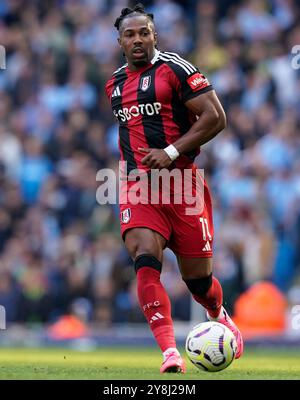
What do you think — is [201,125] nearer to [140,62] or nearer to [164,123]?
[164,123]

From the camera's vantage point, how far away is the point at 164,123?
8.79 metres

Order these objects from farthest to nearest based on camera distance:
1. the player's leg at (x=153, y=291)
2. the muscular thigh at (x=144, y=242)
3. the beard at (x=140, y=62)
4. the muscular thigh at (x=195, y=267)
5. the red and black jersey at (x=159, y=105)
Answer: the muscular thigh at (x=195, y=267), the beard at (x=140, y=62), the red and black jersey at (x=159, y=105), the muscular thigh at (x=144, y=242), the player's leg at (x=153, y=291)

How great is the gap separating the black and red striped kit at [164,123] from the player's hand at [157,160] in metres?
0.23

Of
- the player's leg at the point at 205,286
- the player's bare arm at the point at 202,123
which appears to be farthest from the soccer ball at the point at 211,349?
the player's bare arm at the point at 202,123

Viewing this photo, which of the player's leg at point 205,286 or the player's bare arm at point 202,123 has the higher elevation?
the player's bare arm at point 202,123

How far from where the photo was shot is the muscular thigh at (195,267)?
8.94 metres

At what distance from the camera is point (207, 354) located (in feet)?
27.3

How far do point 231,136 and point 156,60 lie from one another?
7860 mm

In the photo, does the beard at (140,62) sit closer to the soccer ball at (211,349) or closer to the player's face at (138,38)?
the player's face at (138,38)

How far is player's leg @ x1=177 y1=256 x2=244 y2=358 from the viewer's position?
29.4ft

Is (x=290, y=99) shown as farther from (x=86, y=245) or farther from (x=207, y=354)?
(x=207, y=354)

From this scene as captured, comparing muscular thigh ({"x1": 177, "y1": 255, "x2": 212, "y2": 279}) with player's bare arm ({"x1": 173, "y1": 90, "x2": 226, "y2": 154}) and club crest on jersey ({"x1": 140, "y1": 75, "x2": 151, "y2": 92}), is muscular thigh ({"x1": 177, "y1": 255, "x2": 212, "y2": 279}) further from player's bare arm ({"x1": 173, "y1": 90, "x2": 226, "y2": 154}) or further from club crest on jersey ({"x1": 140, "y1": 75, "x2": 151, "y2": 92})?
club crest on jersey ({"x1": 140, "y1": 75, "x2": 151, "y2": 92})

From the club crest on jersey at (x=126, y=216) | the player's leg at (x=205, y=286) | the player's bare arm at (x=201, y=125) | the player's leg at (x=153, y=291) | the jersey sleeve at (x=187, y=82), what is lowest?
the player's leg at (x=153, y=291)
